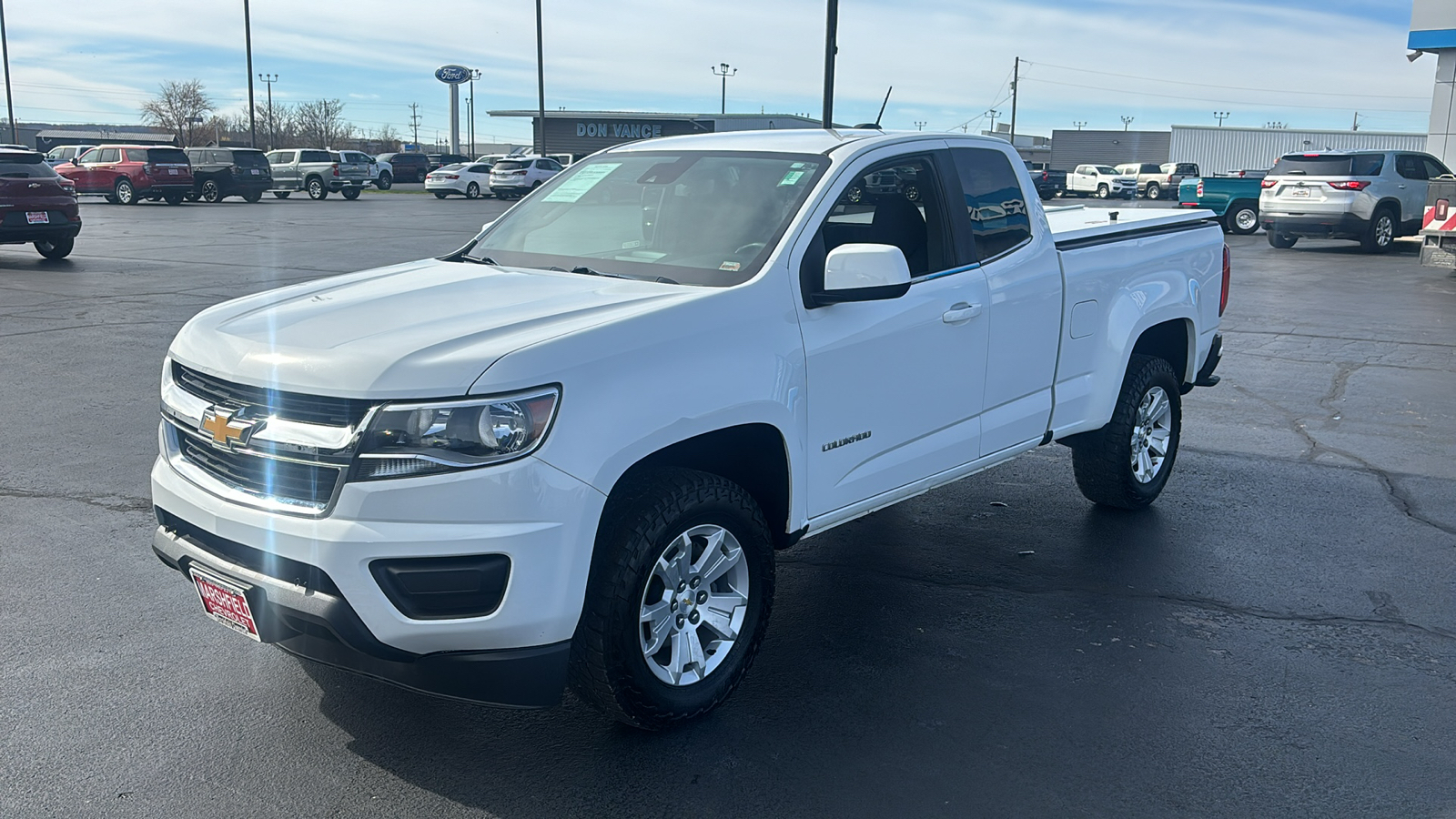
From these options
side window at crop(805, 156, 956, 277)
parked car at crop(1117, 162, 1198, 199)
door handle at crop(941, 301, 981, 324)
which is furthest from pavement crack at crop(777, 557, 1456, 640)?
parked car at crop(1117, 162, 1198, 199)

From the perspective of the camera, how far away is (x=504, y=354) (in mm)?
3162

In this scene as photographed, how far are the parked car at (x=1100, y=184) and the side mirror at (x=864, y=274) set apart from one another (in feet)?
175

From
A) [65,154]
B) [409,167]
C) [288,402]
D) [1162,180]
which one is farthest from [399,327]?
[409,167]

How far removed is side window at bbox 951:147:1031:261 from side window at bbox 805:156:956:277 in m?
0.18

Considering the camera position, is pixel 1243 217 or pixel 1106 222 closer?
pixel 1106 222

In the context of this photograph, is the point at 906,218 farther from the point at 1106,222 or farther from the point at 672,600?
the point at 672,600

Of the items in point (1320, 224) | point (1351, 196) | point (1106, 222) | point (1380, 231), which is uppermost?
point (1351, 196)

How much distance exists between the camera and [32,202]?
55.1 ft

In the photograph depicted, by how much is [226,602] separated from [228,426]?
506 millimetres

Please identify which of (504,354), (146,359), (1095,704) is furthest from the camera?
(146,359)

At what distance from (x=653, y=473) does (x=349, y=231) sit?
2319 cm

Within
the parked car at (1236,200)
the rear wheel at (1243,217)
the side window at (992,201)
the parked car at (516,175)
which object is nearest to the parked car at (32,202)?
the side window at (992,201)

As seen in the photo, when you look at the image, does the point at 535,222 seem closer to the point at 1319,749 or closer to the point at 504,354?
the point at 504,354

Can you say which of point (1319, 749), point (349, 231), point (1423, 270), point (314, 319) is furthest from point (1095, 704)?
point (349, 231)
